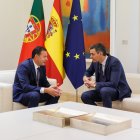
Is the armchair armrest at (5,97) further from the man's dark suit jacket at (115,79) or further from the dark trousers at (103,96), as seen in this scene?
the man's dark suit jacket at (115,79)

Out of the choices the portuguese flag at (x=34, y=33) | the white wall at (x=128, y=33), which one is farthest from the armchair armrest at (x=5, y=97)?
the white wall at (x=128, y=33)

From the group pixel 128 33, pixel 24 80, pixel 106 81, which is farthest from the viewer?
pixel 128 33

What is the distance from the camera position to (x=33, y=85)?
401 centimetres

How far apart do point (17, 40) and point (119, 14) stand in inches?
90.9

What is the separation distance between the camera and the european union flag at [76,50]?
4734 millimetres

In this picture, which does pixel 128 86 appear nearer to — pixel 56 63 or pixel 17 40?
pixel 56 63

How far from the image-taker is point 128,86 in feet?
13.3

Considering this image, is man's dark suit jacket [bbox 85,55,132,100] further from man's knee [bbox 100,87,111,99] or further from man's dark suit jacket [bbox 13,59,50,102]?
man's dark suit jacket [bbox 13,59,50,102]

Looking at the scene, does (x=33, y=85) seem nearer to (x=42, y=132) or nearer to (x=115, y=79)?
(x=115, y=79)

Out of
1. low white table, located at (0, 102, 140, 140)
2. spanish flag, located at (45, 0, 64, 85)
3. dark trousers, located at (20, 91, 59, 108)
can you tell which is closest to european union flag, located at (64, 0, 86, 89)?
spanish flag, located at (45, 0, 64, 85)

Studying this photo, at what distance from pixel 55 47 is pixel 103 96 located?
1323 millimetres

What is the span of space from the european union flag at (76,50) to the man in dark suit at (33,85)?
28.7 inches

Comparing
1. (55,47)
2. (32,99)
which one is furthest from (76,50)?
(32,99)

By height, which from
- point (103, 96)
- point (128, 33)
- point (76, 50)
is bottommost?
point (103, 96)
